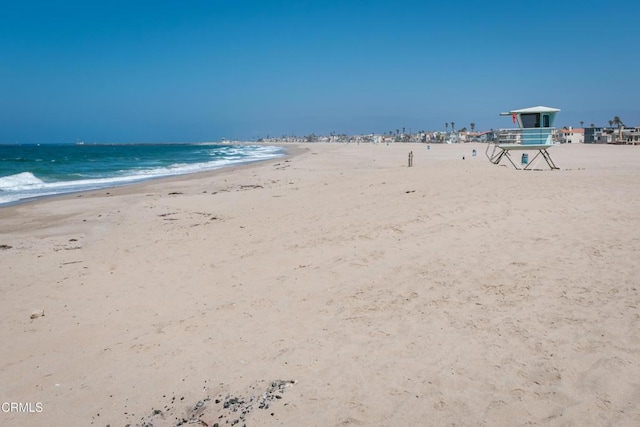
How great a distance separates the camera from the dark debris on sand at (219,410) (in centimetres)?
312

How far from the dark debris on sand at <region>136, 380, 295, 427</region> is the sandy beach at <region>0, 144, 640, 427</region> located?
13 millimetres

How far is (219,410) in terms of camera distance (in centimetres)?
323

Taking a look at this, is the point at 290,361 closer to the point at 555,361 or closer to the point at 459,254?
the point at 555,361

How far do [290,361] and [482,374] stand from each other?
1555mm

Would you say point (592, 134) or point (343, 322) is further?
point (592, 134)

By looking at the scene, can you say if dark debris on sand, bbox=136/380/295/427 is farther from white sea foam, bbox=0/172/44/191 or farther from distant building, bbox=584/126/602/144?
distant building, bbox=584/126/602/144

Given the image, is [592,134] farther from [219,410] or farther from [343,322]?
[219,410]

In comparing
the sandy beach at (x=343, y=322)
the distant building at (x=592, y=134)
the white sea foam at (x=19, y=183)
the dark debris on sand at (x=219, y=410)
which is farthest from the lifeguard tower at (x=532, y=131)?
the distant building at (x=592, y=134)

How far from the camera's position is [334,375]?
353 cm

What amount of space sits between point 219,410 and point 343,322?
157 cm

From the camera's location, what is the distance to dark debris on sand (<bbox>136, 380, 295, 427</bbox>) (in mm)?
3119

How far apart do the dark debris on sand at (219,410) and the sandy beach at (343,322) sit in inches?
0.5

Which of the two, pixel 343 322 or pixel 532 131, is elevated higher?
pixel 532 131

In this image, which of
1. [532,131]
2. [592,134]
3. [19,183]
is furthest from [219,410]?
[592,134]
